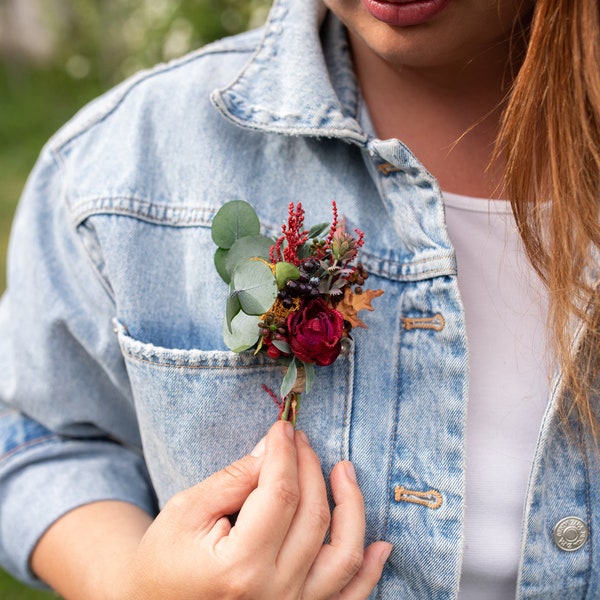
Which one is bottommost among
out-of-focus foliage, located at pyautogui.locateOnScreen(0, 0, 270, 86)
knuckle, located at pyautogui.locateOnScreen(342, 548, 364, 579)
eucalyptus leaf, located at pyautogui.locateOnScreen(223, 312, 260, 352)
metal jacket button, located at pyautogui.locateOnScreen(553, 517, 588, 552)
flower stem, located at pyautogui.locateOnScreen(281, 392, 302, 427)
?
metal jacket button, located at pyautogui.locateOnScreen(553, 517, 588, 552)

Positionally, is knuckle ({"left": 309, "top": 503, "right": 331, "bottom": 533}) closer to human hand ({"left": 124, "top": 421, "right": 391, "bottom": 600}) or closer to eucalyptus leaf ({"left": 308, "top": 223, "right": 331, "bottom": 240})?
human hand ({"left": 124, "top": 421, "right": 391, "bottom": 600})

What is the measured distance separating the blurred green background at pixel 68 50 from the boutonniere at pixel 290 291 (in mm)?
2557

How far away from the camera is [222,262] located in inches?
46.8

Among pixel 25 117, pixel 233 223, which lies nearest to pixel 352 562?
pixel 233 223

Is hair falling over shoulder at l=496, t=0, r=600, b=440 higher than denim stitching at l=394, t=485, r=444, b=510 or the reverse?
higher

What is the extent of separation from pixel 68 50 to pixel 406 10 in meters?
6.76

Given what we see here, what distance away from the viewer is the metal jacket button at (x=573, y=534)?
4.10 ft

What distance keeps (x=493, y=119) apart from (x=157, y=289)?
2.11 ft

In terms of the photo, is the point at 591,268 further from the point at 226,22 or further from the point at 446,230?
the point at 226,22

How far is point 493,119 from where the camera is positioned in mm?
1372

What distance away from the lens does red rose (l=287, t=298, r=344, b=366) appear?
1.11 m

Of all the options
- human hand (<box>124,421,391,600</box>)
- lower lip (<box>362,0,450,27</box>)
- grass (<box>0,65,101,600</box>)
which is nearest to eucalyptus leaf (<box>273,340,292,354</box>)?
human hand (<box>124,421,391,600</box>)

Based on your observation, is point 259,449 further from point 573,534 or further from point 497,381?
point 573,534

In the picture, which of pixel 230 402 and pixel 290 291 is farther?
pixel 230 402
